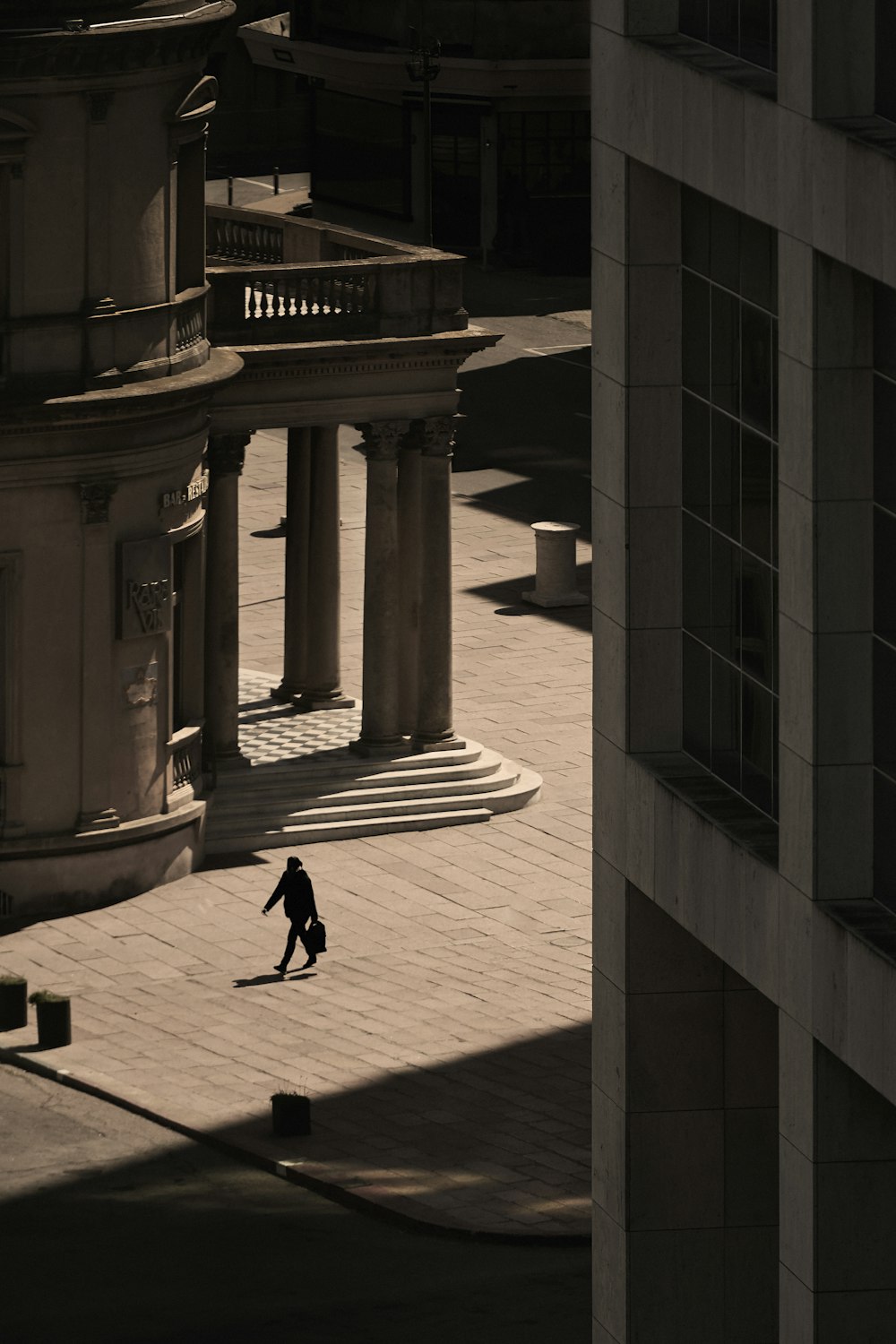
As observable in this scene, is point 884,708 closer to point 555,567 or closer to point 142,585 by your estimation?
point 142,585

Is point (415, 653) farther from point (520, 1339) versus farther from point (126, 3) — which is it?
point (520, 1339)

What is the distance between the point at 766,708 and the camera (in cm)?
3005

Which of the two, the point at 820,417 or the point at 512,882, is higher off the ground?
the point at 820,417

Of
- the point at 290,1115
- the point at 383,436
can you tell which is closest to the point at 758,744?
the point at 290,1115

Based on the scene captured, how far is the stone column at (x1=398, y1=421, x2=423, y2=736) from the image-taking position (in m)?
55.6

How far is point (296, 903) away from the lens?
48.4 metres

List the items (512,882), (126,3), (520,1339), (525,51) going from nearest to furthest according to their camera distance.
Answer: (520,1339)
(126,3)
(512,882)
(525,51)

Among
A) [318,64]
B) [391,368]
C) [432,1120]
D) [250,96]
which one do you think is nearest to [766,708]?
→ [432,1120]

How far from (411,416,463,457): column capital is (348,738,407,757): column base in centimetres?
443

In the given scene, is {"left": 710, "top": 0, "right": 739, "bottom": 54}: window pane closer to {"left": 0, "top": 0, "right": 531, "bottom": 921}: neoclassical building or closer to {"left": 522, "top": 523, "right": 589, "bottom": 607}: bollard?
{"left": 0, "top": 0, "right": 531, "bottom": 921}: neoclassical building

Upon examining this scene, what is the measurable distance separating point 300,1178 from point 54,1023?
5.59m

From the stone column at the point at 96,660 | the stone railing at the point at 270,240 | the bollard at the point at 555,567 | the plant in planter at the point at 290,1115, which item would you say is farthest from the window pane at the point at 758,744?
the bollard at the point at 555,567

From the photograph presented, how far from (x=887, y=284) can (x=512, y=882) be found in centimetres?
2713

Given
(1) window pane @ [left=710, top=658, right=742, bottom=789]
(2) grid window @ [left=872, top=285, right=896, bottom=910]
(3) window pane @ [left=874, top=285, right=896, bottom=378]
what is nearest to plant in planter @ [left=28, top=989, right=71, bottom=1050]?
(1) window pane @ [left=710, top=658, right=742, bottom=789]
